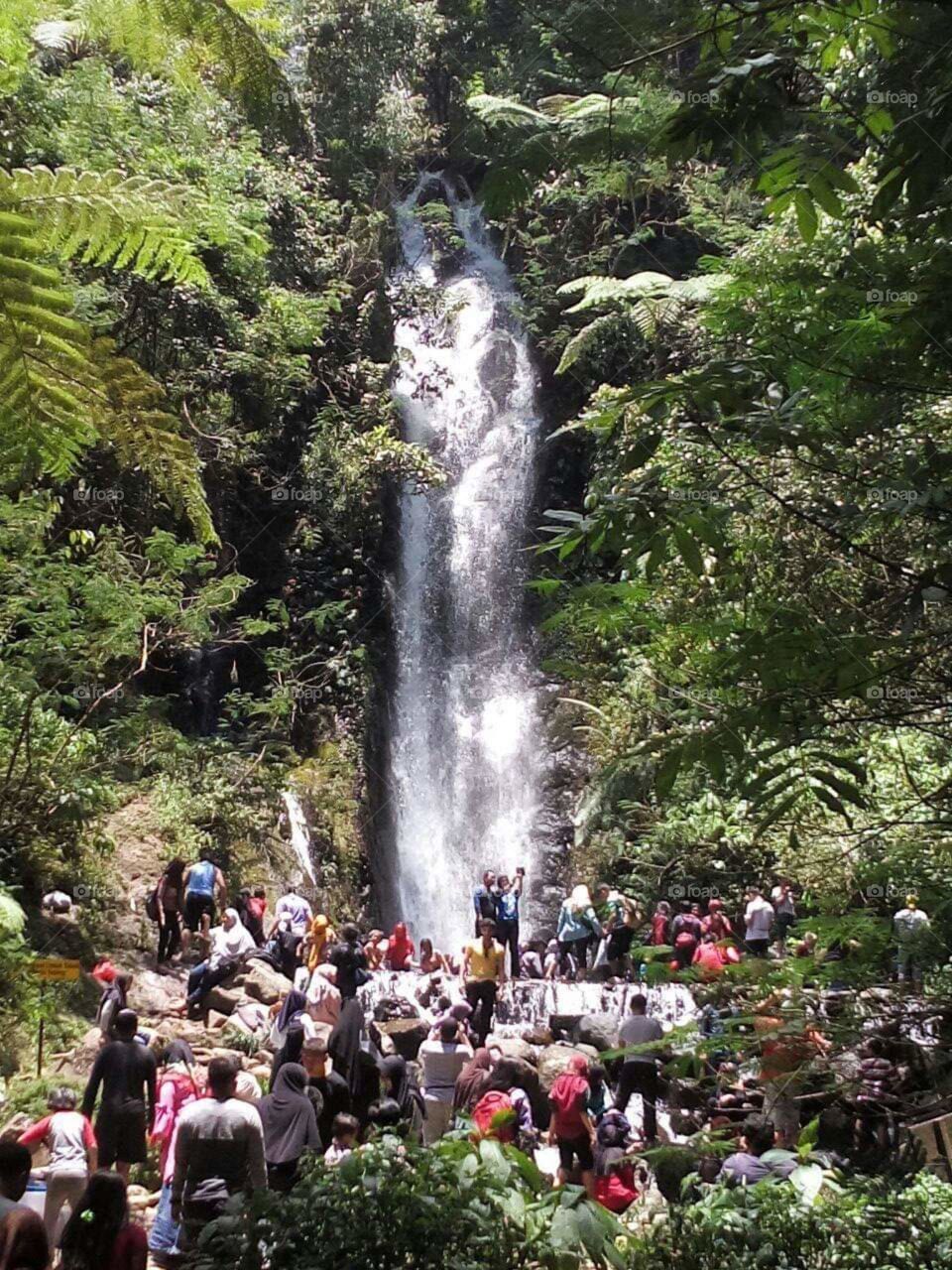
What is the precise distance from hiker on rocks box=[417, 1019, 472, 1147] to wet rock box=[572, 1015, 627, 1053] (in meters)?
3.87

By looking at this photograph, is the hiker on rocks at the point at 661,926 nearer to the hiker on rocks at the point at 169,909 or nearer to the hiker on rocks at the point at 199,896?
the hiker on rocks at the point at 199,896

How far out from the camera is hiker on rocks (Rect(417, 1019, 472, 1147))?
7.55 m

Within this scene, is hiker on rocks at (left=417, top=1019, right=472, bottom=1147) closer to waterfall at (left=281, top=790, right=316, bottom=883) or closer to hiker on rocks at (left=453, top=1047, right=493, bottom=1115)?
hiker on rocks at (left=453, top=1047, right=493, bottom=1115)

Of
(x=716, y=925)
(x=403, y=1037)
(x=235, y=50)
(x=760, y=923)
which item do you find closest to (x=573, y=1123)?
(x=403, y=1037)

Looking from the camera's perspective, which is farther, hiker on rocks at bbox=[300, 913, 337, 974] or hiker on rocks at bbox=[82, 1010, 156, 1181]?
hiker on rocks at bbox=[300, 913, 337, 974]

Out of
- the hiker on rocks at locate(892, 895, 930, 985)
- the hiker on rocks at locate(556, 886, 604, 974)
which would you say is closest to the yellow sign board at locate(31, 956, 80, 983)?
the hiker on rocks at locate(892, 895, 930, 985)

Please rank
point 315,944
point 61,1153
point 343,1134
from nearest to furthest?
point 61,1153 → point 343,1134 → point 315,944

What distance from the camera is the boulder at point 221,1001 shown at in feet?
34.6

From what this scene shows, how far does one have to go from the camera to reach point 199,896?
12.0 m

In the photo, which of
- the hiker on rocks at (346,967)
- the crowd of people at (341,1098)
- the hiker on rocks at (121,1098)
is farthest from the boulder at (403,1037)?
the hiker on rocks at (121,1098)

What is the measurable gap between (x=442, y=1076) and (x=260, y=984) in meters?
4.01

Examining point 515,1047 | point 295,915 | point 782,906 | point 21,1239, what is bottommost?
point 21,1239

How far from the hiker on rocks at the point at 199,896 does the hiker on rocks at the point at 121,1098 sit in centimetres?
563

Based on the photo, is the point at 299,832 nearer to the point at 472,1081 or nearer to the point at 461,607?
the point at 461,607
